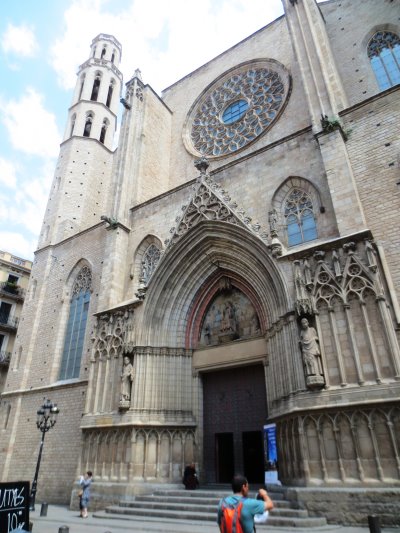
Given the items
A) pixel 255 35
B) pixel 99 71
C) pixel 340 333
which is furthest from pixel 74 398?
pixel 99 71

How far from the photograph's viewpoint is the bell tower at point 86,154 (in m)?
21.8

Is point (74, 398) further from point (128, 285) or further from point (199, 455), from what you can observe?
point (199, 455)

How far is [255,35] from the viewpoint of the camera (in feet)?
69.7

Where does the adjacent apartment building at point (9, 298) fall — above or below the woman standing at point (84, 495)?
above

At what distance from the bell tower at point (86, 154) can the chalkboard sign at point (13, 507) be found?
47.1 feet

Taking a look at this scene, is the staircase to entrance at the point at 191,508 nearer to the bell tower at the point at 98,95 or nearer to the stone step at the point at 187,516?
the stone step at the point at 187,516

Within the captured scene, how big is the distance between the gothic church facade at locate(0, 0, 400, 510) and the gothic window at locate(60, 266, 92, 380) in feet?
A: 0.32

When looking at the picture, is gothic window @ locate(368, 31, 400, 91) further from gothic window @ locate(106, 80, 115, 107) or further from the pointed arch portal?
gothic window @ locate(106, 80, 115, 107)

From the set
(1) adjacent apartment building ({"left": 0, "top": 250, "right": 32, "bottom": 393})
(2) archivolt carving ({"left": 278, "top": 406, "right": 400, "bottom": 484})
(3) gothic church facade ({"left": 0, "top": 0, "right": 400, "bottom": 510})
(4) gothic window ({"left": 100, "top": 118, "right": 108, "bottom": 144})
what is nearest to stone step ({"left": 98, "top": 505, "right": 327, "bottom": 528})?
(3) gothic church facade ({"left": 0, "top": 0, "right": 400, "bottom": 510})

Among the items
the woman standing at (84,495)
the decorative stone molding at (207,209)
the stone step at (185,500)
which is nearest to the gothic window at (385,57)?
the decorative stone molding at (207,209)

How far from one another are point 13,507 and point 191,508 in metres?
4.49

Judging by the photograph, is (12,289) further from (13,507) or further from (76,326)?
(13,507)

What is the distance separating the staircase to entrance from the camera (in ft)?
24.5

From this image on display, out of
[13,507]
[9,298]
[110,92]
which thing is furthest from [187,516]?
[110,92]
